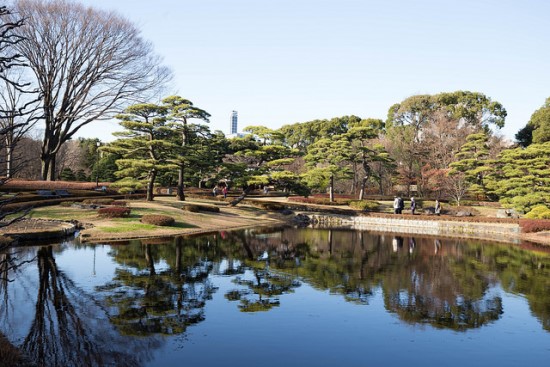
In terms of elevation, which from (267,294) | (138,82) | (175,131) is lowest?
(267,294)

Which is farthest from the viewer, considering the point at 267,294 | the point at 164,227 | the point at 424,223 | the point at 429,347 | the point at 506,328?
the point at 424,223

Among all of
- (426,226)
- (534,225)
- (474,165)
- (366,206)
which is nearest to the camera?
(534,225)

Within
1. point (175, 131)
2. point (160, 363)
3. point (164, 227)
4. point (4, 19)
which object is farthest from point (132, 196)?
point (160, 363)

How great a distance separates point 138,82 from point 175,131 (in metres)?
11.2

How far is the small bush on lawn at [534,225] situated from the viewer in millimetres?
30192

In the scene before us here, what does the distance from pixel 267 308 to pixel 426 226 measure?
26.4 meters

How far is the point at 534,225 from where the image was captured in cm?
3070

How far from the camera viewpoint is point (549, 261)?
21453 mm

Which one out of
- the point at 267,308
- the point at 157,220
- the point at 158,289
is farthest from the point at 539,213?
the point at 158,289

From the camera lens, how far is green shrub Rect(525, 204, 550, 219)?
3304 centimetres

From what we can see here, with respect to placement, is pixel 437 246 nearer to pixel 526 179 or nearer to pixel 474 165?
pixel 526 179

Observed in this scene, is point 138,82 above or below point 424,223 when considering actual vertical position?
above

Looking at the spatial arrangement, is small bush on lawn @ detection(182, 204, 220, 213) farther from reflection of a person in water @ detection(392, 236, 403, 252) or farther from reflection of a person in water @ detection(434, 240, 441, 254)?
reflection of a person in water @ detection(434, 240, 441, 254)

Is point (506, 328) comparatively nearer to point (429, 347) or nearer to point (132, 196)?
point (429, 347)
